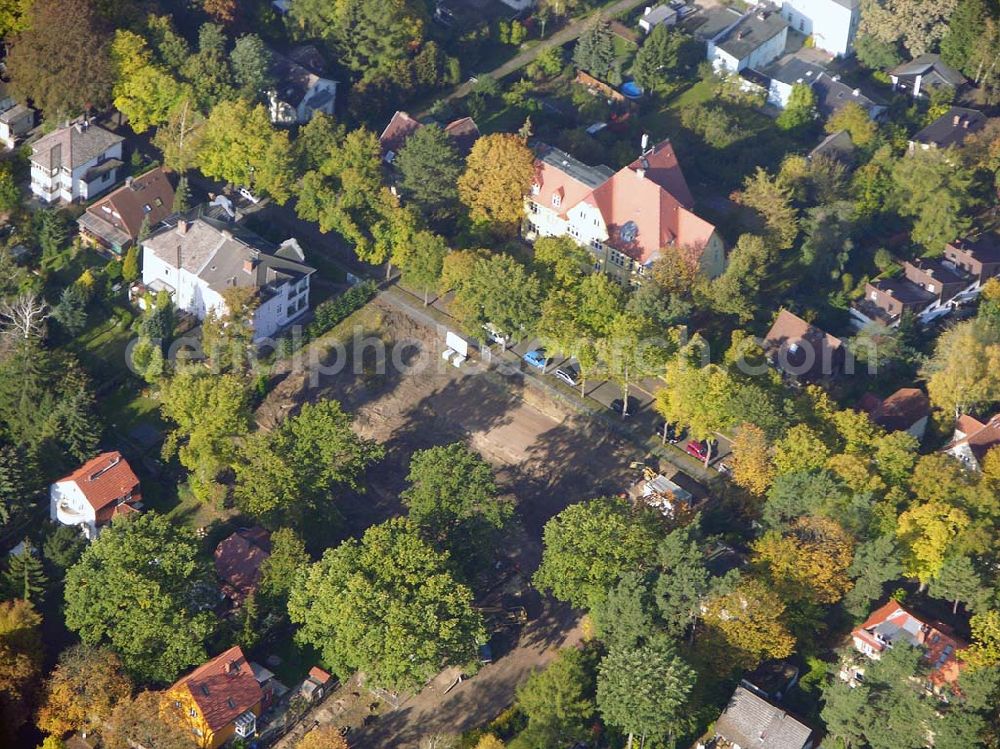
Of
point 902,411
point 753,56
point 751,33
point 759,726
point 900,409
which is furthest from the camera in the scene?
point 751,33

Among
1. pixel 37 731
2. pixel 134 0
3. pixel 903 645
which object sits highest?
pixel 134 0

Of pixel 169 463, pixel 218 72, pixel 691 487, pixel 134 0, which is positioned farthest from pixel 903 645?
pixel 134 0

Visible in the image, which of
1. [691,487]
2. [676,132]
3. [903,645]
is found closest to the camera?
[903,645]

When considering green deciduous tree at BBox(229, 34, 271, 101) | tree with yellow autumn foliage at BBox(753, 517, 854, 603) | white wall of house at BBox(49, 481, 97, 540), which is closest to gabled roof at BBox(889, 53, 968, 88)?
green deciduous tree at BBox(229, 34, 271, 101)

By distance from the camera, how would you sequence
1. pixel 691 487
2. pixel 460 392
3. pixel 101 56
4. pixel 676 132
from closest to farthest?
pixel 691 487 → pixel 460 392 → pixel 101 56 → pixel 676 132

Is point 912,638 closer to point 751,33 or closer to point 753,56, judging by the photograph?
point 753,56

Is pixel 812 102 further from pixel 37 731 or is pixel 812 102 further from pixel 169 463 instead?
pixel 37 731

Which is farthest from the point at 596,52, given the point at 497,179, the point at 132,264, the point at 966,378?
the point at 966,378
